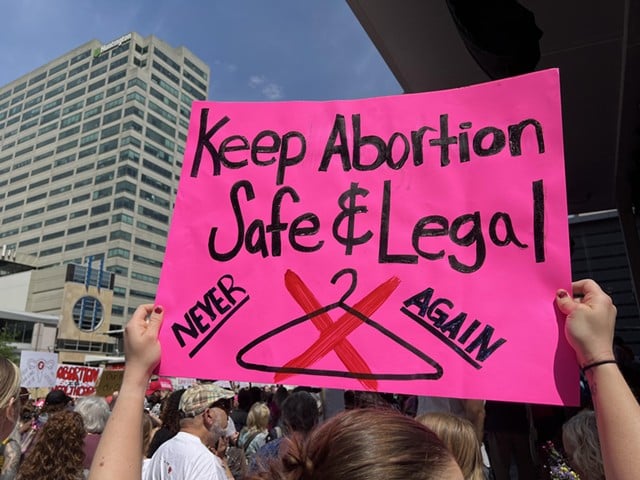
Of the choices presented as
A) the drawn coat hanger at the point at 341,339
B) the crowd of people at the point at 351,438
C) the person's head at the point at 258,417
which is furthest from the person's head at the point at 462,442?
the person's head at the point at 258,417

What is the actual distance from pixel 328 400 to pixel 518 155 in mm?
3441

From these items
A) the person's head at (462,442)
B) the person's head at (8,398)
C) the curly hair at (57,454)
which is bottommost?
the curly hair at (57,454)

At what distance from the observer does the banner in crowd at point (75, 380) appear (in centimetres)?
1431

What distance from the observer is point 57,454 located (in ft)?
8.46

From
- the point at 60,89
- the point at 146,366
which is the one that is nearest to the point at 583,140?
the point at 146,366

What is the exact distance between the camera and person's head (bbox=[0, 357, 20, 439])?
1.93m

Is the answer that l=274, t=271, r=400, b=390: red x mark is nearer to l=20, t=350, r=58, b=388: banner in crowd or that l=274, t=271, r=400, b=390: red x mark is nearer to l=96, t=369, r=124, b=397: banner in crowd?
l=20, t=350, r=58, b=388: banner in crowd

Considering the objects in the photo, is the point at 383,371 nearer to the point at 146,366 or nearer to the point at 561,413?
the point at 146,366

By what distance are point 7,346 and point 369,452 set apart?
5166 cm

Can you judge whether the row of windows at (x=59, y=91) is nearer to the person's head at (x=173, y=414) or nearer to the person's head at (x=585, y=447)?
the person's head at (x=173, y=414)

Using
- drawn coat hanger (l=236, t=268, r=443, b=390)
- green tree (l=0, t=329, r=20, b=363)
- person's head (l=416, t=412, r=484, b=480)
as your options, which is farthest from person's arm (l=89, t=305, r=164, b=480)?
green tree (l=0, t=329, r=20, b=363)

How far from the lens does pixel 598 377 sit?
1.03 m

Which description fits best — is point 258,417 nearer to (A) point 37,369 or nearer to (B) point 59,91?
(A) point 37,369

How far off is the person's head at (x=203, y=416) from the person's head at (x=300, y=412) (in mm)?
971
